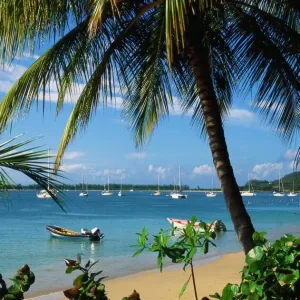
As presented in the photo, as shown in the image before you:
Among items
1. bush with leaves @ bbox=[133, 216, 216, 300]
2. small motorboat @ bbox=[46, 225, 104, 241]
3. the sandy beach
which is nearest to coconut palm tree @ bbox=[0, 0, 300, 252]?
bush with leaves @ bbox=[133, 216, 216, 300]

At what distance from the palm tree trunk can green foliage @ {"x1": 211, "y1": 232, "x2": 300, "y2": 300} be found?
2.74 m

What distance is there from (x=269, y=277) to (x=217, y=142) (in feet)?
10.7

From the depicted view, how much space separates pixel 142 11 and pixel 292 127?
2429 mm

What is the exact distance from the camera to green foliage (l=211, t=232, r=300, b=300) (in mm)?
2396

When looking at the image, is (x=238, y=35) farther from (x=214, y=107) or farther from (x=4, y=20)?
(x=4, y=20)

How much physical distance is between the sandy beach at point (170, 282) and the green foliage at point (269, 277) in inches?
399

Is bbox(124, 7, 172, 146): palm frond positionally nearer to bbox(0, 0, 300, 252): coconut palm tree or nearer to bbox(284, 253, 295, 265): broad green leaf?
bbox(0, 0, 300, 252): coconut palm tree

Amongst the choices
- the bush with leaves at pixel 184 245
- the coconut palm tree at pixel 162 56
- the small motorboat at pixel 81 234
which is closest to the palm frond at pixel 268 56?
the coconut palm tree at pixel 162 56

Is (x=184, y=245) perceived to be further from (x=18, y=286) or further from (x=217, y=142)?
(x=217, y=142)

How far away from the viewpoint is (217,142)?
5629 mm

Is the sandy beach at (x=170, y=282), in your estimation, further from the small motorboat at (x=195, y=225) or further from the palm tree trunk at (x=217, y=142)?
the palm tree trunk at (x=217, y=142)

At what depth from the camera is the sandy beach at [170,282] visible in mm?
14148

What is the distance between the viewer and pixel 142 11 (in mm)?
6254

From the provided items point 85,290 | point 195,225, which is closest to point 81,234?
point 85,290
